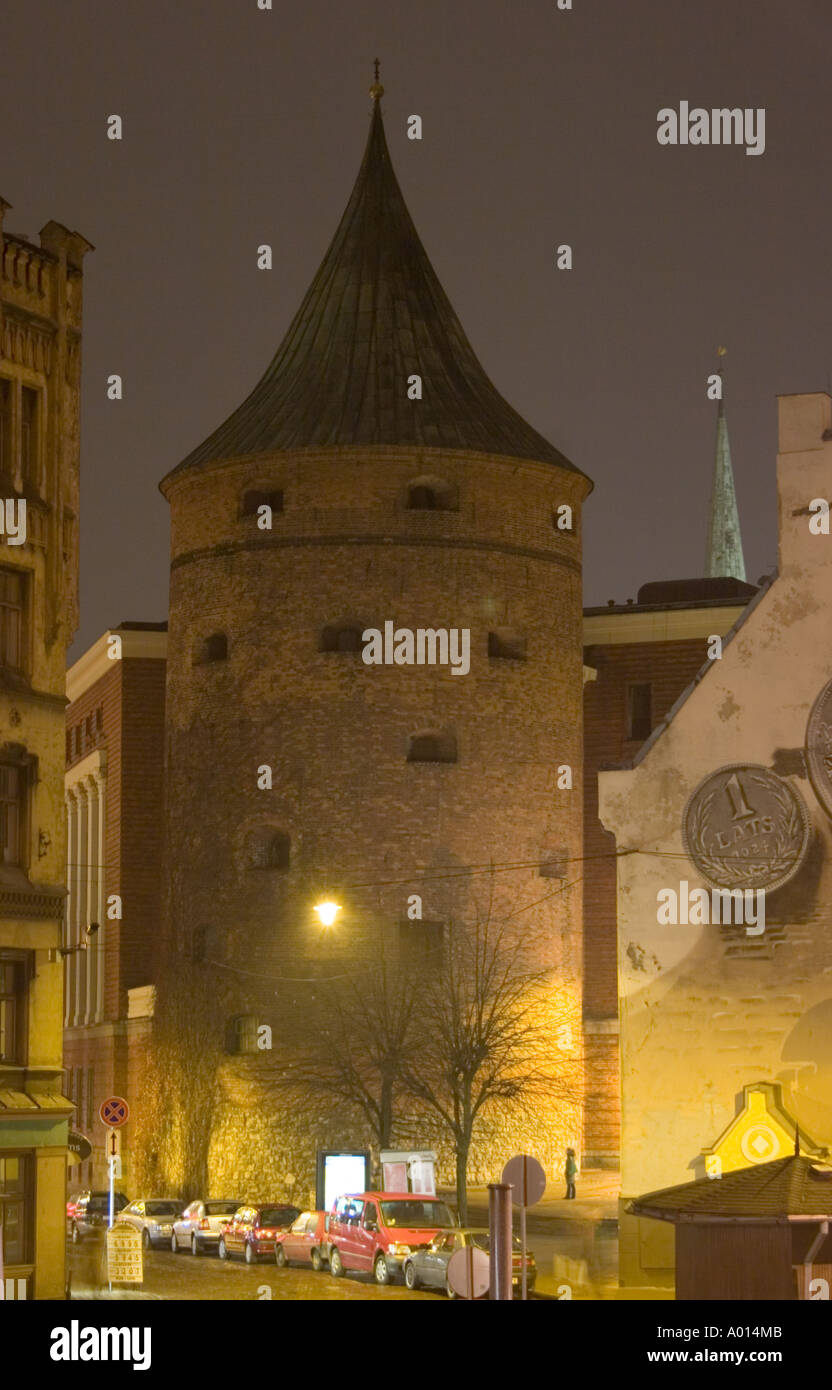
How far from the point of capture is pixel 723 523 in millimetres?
148250

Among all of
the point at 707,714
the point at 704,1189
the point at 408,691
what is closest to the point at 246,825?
the point at 408,691

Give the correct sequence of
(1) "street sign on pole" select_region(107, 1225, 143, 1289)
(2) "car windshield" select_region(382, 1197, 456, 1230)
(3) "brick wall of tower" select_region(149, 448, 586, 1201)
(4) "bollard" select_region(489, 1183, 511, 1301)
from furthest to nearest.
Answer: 1. (3) "brick wall of tower" select_region(149, 448, 586, 1201)
2. (2) "car windshield" select_region(382, 1197, 456, 1230)
3. (1) "street sign on pole" select_region(107, 1225, 143, 1289)
4. (4) "bollard" select_region(489, 1183, 511, 1301)

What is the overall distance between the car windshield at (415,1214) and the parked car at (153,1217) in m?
10.2

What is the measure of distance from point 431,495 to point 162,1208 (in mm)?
17818

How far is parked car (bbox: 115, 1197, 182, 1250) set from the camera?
56.7 m

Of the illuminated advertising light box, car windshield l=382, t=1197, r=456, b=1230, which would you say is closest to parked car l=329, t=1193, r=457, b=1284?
car windshield l=382, t=1197, r=456, b=1230

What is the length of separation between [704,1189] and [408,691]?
111ft

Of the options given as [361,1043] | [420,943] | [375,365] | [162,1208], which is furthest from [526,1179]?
[375,365]

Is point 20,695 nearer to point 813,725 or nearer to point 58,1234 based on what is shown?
point 58,1234

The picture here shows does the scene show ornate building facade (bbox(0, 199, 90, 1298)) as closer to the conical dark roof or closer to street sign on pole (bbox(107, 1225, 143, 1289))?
street sign on pole (bbox(107, 1225, 143, 1289))

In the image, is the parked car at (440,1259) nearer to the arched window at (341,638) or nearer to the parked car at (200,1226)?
the parked car at (200,1226)

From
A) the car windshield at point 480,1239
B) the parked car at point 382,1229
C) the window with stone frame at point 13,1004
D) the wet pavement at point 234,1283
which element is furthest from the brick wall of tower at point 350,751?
the window with stone frame at point 13,1004

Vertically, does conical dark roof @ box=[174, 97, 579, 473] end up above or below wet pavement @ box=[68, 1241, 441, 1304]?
above

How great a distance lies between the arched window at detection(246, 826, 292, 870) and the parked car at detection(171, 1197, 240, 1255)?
34.0 feet
